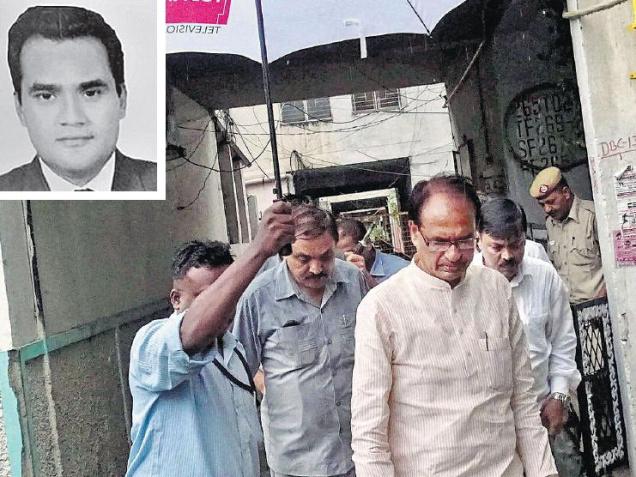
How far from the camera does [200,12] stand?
5148 mm

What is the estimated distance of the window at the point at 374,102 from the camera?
16.4m

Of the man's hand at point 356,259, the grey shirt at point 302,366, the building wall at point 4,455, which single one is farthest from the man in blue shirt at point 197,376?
the man's hand at point 356,259

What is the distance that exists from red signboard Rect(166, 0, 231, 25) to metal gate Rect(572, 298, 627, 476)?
3.09m

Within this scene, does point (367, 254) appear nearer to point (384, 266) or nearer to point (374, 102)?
point (384, 266)

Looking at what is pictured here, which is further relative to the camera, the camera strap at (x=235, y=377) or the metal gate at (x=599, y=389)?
the metal gate at (x=599, y=389)

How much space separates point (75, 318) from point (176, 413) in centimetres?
221

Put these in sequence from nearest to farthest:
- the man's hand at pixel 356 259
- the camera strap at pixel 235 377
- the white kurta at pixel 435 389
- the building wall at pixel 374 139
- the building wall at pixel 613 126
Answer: the white kurta at pixel 435 389
the camera strap at pixel 235 377
the building wall at pixel 613 126
the man's hand at pixel 356 259
the building wall at pixel 374 139

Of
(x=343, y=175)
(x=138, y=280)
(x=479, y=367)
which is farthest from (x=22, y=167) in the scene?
(x=343, y=175)

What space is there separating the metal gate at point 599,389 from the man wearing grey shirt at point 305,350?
4.74 ft

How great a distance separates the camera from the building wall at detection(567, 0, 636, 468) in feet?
11.7

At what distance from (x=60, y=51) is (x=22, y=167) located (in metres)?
0.41

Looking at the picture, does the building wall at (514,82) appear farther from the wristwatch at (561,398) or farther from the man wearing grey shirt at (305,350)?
the man wearing grey shirt at (305,350)

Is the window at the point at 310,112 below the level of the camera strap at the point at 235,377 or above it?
above

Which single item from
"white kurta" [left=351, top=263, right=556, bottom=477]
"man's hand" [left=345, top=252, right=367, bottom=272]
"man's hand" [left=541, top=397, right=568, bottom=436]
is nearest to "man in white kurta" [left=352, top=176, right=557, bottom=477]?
"white kurta" [left=351, top=263, right=556, bottom=477]
